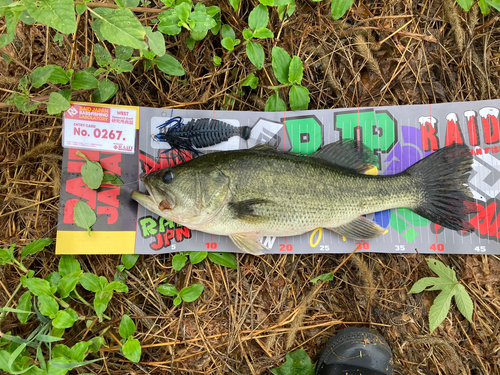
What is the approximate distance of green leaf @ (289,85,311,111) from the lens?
3443 mm

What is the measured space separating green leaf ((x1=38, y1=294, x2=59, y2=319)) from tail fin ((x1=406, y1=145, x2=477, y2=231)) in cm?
374

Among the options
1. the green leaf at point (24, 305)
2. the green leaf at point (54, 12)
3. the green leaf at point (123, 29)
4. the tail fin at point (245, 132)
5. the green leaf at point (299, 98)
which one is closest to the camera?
the green leaf at point (54, 12)

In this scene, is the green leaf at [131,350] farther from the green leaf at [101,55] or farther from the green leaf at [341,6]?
the green leaf at [341,6]

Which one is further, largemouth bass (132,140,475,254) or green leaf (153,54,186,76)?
green leaf (153,54,186,76)

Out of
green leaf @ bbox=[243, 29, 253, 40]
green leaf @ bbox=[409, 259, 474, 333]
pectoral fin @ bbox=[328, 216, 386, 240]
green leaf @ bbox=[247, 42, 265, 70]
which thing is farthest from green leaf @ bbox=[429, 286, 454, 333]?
green leaf @ bbox=[243, 29, 253, 40]

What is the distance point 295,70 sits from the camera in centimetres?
337

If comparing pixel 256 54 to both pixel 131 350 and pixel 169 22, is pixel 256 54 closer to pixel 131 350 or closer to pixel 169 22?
pixel 169 22

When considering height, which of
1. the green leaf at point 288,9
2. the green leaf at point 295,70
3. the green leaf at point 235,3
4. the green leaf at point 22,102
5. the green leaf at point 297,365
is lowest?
the green leaf at point 297,365

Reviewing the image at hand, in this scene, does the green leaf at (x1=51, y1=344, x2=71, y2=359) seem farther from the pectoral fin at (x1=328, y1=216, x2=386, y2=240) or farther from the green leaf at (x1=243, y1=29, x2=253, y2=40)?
the green leaf at (x1=243, y1=29, x2=253, y2=40)

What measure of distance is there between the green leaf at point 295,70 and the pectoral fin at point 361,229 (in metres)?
1.62

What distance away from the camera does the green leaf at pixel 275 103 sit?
3541mm

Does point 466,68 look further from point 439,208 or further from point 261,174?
point 261,174

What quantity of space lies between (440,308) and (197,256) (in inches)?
100

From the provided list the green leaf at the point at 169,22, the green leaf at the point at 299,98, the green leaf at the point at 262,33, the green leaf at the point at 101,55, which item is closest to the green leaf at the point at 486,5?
the green leaf at the point at 299,98
